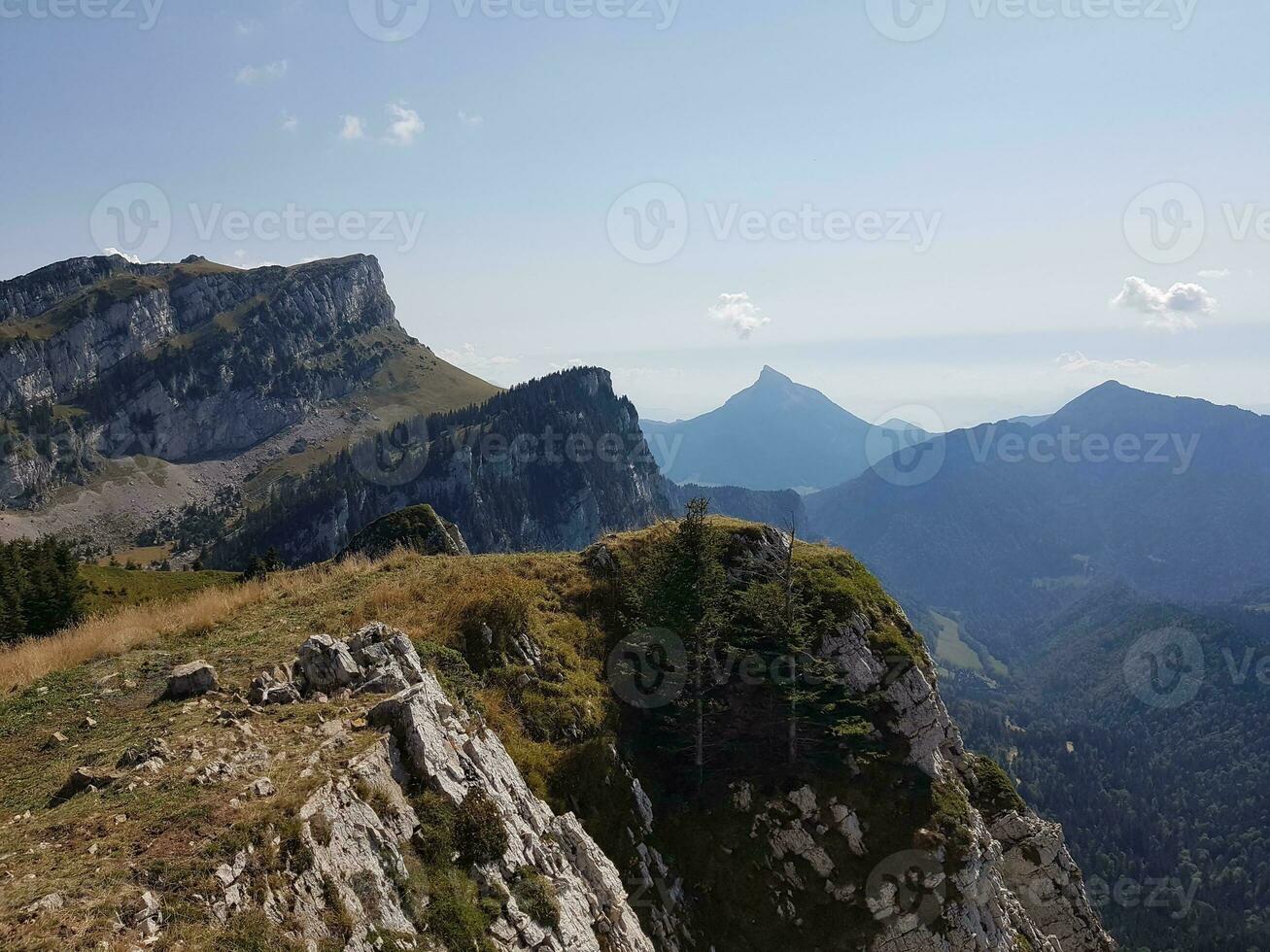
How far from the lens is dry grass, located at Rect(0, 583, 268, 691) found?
19.8 metres

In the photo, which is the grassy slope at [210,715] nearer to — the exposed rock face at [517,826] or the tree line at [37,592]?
the exposed rock face at [517,826]

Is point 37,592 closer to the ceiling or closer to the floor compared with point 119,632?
closer to the floor

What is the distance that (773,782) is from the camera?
1083 inches

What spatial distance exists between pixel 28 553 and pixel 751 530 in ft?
222

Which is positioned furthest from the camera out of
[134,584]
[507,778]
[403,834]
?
[134,584]

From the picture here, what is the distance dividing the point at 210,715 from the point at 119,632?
10814mm

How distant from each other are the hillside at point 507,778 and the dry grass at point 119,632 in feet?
0.49

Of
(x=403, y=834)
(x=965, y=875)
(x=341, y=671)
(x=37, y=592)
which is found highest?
(x=341, y=671)

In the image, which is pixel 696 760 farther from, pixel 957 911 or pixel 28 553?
pixel 28 553

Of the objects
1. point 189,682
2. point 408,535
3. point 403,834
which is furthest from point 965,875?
point 408,535

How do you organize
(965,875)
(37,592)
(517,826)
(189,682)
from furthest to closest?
(37,592) < (965,875) < (189,682) < (517,826)

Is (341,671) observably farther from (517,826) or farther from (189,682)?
(517,826)

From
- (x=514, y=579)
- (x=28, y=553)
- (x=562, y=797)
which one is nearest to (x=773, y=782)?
(x=562, y=797)

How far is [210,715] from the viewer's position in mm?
15812
